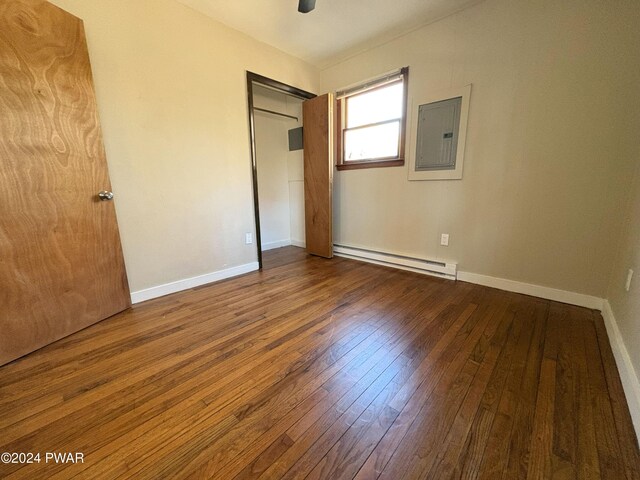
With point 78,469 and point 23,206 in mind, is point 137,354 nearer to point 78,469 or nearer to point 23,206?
point 78,469

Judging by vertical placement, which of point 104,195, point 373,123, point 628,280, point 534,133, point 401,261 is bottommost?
point 401,261

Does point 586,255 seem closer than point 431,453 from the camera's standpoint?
No

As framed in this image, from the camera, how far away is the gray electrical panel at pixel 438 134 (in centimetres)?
230

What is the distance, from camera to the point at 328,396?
3.68 feet

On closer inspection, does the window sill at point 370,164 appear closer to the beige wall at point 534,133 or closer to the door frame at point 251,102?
the beige wall at point 534,133

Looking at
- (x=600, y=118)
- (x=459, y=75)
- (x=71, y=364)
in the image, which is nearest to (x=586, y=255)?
(x=600, y=118)

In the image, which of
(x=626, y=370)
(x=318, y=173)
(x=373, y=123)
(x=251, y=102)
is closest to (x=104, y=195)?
(x=251, y=102)

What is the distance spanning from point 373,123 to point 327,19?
3.51 ft

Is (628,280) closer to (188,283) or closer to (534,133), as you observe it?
(534,133)

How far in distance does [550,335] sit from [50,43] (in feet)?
11.6

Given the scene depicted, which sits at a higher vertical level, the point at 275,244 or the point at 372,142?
the point at 372,142

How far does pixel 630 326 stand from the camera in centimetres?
126

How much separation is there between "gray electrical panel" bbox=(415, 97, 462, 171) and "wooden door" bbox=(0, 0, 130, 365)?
2.71 meters

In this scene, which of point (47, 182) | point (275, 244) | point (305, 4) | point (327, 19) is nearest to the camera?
Answer: point (47, 182)
